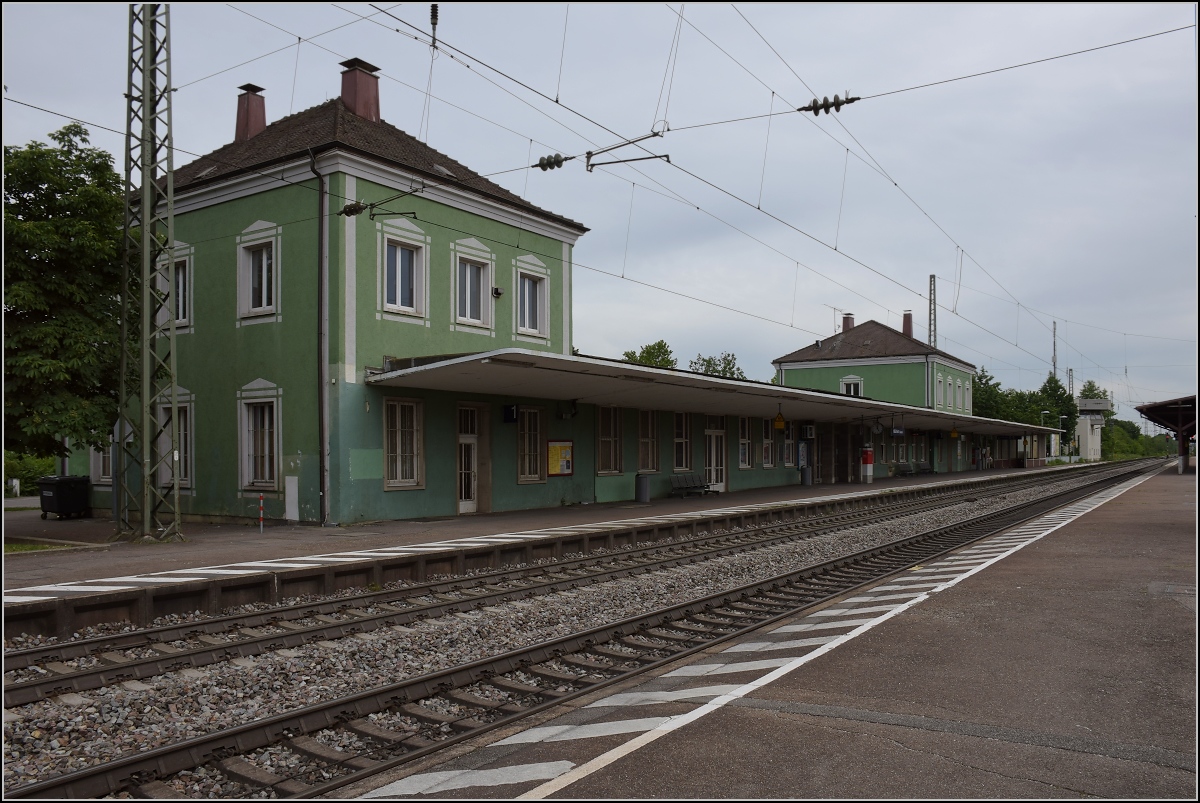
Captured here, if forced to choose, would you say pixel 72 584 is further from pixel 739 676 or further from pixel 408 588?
pixel 739 676

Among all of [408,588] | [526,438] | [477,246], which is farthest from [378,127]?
[408,588]

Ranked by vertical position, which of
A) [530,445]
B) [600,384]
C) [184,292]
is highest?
[184,292]

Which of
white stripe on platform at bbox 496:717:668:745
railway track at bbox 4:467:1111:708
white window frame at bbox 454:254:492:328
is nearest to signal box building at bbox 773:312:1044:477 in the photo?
white window frame at bbox 454:254:492:328

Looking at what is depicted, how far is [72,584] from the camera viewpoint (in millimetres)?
10422

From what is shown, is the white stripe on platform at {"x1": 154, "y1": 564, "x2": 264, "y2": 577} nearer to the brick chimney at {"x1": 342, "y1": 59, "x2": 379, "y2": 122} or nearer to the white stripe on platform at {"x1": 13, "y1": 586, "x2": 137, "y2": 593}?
the white stripe on platform at {"x1": 13, "y1": 586, "x2": 137, "y2": 593}

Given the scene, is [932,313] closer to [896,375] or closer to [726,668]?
[896,375]

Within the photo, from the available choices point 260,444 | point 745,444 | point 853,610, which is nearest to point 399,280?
point 260,444

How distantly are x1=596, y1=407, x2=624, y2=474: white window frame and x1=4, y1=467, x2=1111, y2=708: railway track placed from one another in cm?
1021

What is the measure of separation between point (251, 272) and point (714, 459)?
55.6ft

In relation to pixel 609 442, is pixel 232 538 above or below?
below

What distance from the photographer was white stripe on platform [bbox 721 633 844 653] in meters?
8.20

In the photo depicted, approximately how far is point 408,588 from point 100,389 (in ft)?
33.8

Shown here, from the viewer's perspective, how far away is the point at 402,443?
19.6 meters

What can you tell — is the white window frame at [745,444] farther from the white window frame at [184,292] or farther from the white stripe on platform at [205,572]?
the white stripe on platform at [205,572]
